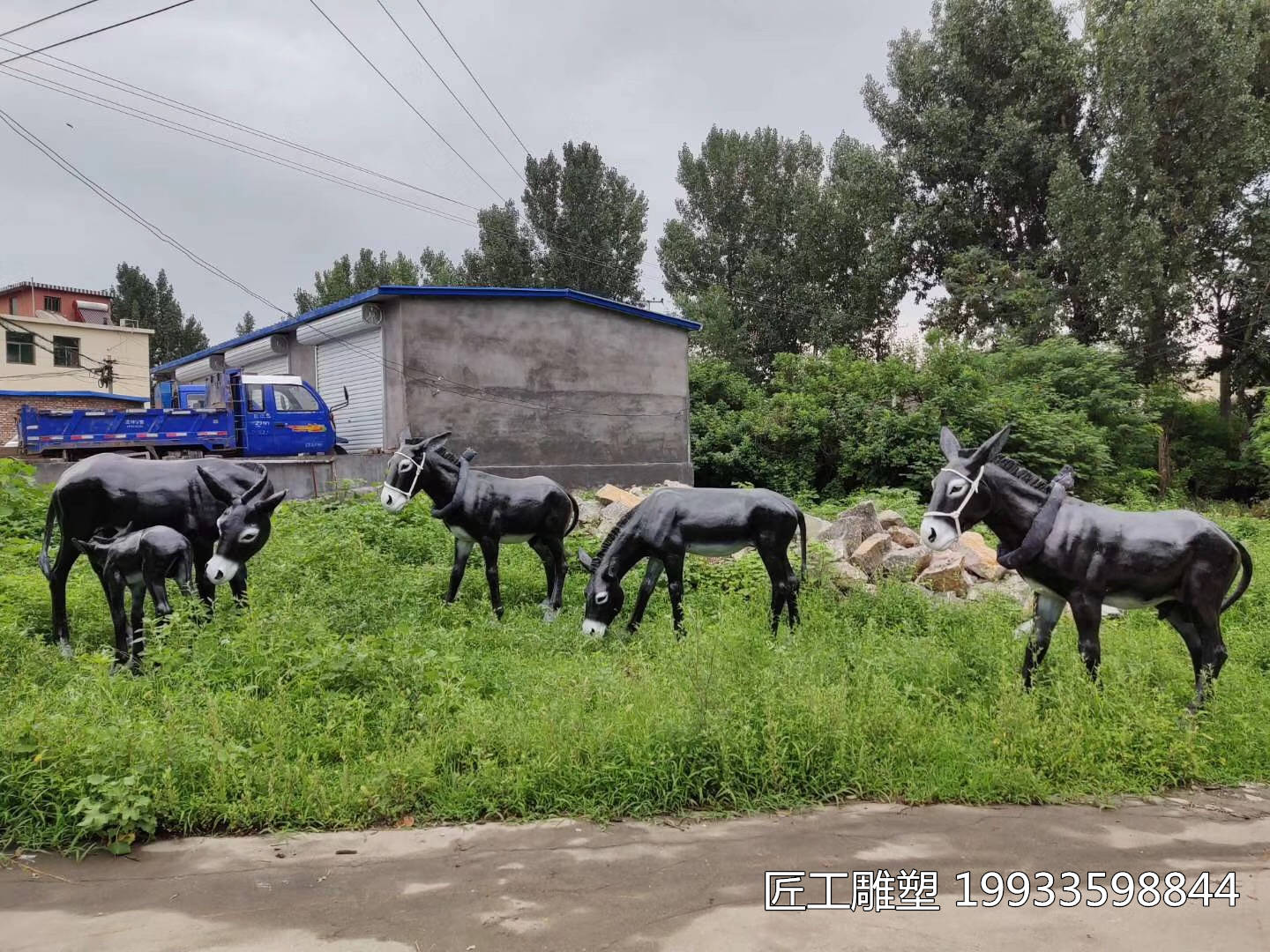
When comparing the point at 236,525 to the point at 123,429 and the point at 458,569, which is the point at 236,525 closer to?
the point at 458,569

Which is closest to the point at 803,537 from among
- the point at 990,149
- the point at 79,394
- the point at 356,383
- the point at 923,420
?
the point at 923,420

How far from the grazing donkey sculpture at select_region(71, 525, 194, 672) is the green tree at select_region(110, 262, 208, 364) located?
149ft

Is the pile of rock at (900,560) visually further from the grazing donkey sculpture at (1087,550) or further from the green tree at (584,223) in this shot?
the green tree at (584,223)

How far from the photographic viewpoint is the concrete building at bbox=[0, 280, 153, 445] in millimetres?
31573

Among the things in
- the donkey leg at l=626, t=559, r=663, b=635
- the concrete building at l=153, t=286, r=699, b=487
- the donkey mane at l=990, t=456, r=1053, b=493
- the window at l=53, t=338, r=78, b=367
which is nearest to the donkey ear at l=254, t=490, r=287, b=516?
the donkey leg at l=626, t=559, r=663, b=635

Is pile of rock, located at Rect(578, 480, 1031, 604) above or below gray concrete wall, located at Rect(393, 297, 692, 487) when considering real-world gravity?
below

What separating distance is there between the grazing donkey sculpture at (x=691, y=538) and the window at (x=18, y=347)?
33884 millimetres

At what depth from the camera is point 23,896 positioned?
3.66 metres

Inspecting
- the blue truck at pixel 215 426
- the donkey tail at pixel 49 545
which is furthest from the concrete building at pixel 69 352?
the donkey tail at pixel 49 545

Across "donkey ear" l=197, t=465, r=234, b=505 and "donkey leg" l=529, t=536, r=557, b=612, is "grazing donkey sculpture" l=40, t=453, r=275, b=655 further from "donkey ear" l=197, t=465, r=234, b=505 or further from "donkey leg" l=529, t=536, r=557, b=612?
"donkey leg" l=529, t=536, r=557, b=612

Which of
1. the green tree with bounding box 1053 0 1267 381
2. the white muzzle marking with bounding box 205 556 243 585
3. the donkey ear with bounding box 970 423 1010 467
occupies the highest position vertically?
the green tree with bounding box 1053 0 1267 381

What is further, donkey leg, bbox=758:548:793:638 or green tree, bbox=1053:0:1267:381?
green tree, bbox=1053:0:1267:381

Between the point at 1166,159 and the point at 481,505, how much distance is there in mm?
23152

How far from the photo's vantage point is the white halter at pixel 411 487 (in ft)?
26.6
